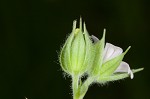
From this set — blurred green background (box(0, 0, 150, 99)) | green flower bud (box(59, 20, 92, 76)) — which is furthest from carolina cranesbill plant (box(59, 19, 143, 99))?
blurred green background (box(0, 0, 150, 99))

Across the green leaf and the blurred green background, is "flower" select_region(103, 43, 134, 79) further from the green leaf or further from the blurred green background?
the blurred green background

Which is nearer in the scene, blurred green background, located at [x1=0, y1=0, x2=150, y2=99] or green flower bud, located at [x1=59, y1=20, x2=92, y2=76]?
green flower bud, located at [x1=59, y1=20, x2=92, y2=76]

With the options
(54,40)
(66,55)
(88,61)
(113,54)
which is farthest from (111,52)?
(54,40)

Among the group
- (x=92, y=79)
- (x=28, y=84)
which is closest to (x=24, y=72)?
(x=28, y=84)

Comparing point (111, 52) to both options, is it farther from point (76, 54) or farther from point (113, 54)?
point (76, 54)

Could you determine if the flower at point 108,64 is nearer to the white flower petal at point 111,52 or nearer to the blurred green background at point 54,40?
the white flower petal at point 111,52

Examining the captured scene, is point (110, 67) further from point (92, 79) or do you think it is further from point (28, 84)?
point (28, 84)
